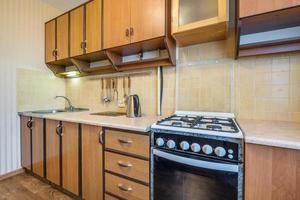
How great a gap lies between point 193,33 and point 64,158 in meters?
1.71

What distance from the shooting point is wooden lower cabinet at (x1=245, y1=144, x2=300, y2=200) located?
806mm

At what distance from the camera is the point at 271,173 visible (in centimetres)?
85

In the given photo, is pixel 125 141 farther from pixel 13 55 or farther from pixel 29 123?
pixel 13 55

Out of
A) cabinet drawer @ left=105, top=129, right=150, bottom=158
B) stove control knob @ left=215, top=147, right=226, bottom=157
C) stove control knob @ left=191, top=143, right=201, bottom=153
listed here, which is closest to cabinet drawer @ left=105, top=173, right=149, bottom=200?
cabinet drawer @ left=105, top=129, right=150, bottom=158

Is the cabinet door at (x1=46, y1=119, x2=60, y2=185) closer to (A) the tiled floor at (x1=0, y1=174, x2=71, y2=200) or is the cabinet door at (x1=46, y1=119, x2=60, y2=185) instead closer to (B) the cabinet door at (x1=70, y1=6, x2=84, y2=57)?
(A) the tiled floor at (x1=0, y1=174, x2=71, y2=200)

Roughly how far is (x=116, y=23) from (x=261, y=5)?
4.17 feet

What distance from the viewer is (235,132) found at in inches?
36.3

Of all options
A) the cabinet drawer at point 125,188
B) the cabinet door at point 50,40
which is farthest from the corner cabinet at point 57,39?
the cabinet drawer at point 125,188

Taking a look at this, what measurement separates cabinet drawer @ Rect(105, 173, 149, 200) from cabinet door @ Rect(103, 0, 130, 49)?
1252 millimetres

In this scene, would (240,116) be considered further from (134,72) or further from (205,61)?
(134,72)

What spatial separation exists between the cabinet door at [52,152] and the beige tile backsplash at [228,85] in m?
1.00

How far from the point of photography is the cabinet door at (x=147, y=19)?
148 cm

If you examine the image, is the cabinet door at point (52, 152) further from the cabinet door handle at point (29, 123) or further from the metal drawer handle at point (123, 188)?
the metal drawer handle at point (123, 188)

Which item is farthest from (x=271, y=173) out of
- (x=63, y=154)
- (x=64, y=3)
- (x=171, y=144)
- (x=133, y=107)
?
(x=64, y=3)
